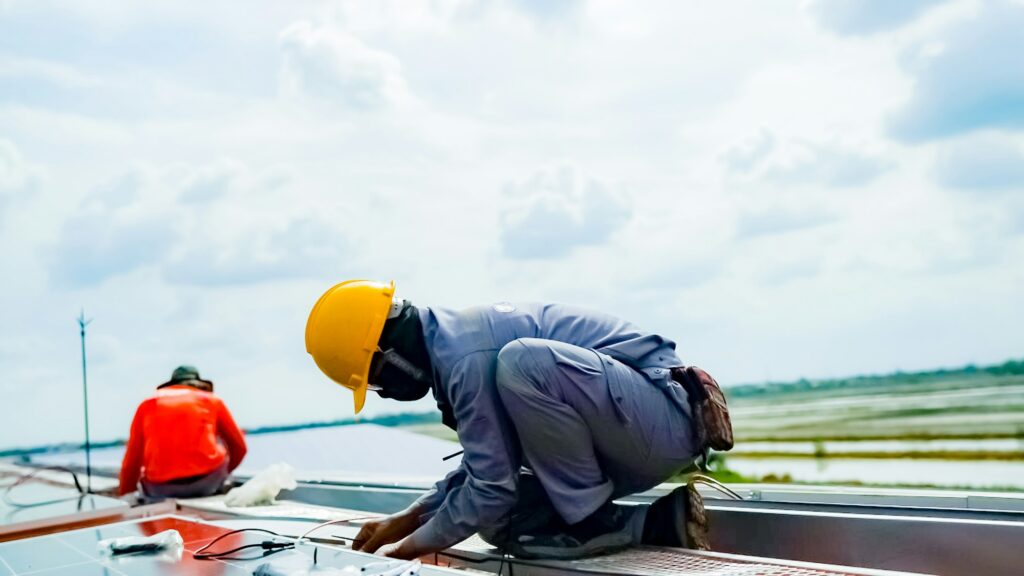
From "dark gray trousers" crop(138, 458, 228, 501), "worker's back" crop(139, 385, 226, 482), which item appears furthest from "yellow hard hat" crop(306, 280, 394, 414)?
"dark gray trousers" crop(138, 458, 228, 501)

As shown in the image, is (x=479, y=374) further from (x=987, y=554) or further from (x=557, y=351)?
(x=987, y=554)

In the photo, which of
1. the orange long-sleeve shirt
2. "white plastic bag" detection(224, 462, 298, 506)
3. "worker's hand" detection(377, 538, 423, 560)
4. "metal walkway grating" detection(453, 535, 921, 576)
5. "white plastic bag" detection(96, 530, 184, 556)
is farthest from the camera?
the orange long-sleeve shirt

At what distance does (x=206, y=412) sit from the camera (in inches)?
179

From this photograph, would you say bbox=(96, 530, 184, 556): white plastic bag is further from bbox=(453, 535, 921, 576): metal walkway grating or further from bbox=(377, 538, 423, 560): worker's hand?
bbox=(453, 535, 921, 576): metal walkway grating

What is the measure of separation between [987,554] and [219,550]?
2.10 metres

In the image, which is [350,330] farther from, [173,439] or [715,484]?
[173,439]

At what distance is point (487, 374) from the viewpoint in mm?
2365

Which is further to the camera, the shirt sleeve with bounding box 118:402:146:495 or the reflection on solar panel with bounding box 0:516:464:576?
the shirt sleeve with bounding box 118:402:146:495

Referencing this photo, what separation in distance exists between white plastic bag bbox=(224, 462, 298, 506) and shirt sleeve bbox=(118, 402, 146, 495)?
67cm

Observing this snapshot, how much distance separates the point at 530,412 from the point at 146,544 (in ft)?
4.07

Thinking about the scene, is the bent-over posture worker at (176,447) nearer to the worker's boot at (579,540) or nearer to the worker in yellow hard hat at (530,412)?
the worker in yellow hard hat at (530,412)

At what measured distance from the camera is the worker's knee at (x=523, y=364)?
2279 millimetres

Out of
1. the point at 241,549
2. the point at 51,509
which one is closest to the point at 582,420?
the point at 241,549

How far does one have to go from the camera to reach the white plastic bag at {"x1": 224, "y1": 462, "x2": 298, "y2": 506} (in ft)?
13.2
